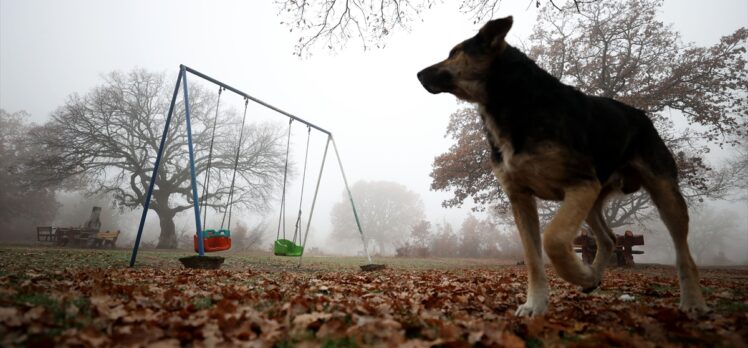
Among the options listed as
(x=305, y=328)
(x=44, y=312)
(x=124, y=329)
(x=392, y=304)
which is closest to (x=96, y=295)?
(x=44, y=312)

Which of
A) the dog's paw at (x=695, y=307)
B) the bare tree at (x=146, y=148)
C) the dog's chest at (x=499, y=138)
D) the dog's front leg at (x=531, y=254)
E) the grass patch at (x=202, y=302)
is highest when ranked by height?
the bare tree at (x=146, y=148)

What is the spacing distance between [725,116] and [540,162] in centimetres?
1774

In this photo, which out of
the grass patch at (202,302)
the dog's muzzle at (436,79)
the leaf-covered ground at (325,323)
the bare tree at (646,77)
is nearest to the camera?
the leaf-covered ground at (325,323)

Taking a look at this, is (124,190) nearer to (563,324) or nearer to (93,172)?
(93,172)

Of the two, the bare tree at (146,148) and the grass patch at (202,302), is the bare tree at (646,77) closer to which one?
the grass patch at (202,302)

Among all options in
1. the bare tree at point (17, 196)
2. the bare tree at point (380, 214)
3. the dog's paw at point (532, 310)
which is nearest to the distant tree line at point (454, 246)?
the bare tree at point (380, 214)

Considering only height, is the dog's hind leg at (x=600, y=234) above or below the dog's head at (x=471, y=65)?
below

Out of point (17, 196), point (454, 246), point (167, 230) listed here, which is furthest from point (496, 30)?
point (17, 196)

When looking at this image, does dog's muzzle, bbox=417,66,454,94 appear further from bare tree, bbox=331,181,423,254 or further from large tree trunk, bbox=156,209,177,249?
bare tree, bbox=331,181,423,254

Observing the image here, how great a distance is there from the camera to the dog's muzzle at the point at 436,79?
352 centimetres

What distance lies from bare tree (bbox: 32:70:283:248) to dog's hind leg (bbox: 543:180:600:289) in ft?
99.8

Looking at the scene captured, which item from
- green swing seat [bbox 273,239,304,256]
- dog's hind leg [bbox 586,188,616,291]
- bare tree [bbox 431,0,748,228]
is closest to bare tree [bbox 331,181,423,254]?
bare tree [bbox 431,0,748,228]

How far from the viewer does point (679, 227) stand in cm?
320

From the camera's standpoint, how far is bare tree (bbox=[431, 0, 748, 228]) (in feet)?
46.8
